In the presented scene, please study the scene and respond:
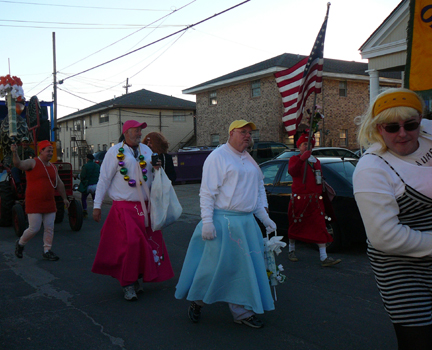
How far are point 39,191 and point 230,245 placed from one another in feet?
13.2

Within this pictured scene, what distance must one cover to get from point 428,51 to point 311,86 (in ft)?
9.69

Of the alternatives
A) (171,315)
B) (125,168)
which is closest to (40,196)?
(125,168)

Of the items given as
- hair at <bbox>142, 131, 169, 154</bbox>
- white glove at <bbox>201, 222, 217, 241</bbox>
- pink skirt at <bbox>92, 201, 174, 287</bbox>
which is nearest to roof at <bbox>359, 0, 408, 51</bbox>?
hair at <bbox>142, 131, 169, 154</bbox>

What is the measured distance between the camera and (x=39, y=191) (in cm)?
665

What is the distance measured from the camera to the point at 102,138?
134 ft

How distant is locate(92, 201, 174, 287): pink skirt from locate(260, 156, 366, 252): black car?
300 centimetres

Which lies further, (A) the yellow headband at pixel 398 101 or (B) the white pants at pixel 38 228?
(B) the white pants at pixel 38 228

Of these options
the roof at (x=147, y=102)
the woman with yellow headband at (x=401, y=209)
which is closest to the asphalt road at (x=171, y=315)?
the woman with yellow headband at (x=401, y=209)

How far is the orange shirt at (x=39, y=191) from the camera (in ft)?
21.7

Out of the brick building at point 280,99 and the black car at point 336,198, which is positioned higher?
the brick building at point 280,99

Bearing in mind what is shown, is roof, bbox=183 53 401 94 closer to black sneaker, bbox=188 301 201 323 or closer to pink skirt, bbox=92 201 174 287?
pink skirt, bbox=92 201 174 287

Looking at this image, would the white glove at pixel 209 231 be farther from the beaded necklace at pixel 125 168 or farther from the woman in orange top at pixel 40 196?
the woman in orange top at pixel 40 196

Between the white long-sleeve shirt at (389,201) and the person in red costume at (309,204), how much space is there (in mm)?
3857

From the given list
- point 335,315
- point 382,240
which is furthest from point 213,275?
point 382,240
